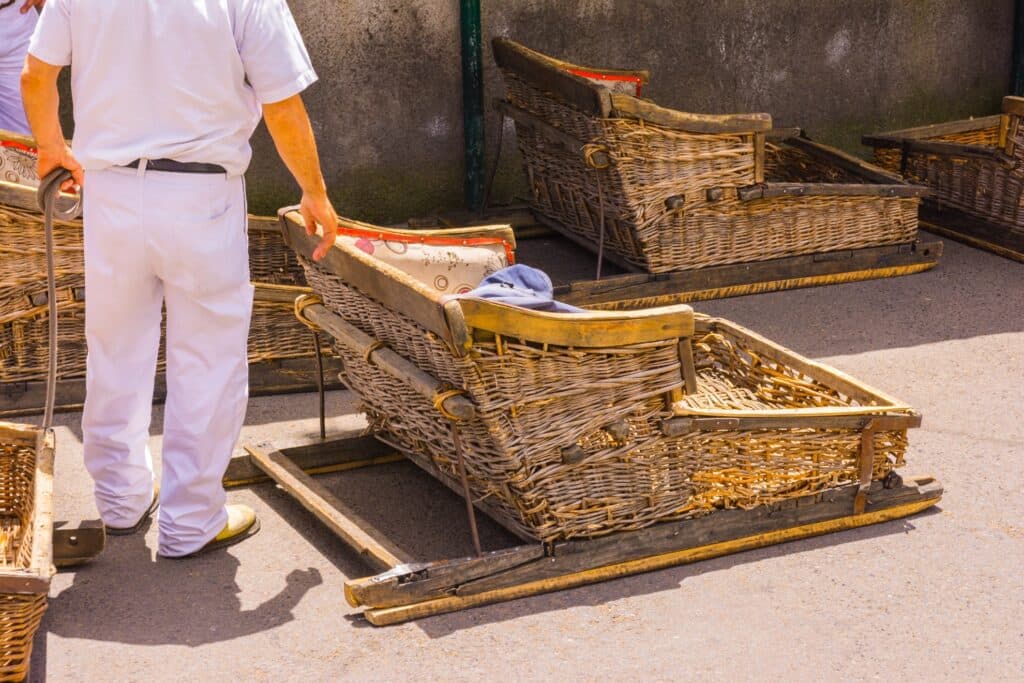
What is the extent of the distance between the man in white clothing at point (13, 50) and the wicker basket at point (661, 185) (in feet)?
6.75

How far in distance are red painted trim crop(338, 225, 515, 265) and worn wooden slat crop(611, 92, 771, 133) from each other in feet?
5.14

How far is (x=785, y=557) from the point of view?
422 cm

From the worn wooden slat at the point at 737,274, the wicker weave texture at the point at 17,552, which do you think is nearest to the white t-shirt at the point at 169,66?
the wicker weave texture at the point at 17,552

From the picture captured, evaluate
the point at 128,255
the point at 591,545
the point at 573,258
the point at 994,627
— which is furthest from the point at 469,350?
the point at 573,258

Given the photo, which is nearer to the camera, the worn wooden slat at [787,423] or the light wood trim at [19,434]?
the worn wooden slat at [787,423]

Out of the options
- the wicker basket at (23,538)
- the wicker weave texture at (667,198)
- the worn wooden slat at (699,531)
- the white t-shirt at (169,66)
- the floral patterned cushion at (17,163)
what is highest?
the white t-shirt at (169,66)

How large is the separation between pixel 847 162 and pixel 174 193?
4.24 m

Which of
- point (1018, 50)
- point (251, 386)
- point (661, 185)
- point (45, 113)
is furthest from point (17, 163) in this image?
point (1018, 50)

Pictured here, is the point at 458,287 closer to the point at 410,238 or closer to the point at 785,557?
the point at 410,238

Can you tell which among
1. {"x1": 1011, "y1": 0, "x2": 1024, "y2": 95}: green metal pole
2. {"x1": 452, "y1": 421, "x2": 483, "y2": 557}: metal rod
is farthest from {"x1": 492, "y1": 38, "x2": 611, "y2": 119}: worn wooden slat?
{"x1": 1011, "y1": 0, "x2": 1024, "y2": 95}: green metal pole

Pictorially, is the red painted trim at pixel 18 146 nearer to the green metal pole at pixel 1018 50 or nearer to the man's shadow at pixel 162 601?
the man's shadow at pixel 162 601

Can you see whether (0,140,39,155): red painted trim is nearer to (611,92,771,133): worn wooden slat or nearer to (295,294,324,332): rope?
(295,294,324,332): rope

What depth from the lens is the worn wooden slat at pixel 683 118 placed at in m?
5.97

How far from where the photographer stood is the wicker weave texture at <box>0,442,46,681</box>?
3.35m
